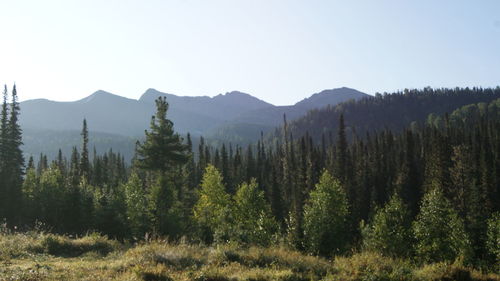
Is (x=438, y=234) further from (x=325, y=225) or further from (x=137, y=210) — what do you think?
(x=137, y=210)

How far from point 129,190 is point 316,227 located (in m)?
20.4

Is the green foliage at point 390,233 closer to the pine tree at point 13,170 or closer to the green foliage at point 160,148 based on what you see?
the green foliage at point 160,148

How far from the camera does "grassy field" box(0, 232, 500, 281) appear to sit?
34.8ft

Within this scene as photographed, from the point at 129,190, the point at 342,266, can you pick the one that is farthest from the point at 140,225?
the point at 342,266

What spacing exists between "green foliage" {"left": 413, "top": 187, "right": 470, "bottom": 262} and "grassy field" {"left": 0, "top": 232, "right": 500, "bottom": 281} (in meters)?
33.9

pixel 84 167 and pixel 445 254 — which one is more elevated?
pixel 84 167

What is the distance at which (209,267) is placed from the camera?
1150cm

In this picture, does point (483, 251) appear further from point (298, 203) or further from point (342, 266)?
point (342, 266)

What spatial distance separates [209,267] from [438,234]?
39.9m

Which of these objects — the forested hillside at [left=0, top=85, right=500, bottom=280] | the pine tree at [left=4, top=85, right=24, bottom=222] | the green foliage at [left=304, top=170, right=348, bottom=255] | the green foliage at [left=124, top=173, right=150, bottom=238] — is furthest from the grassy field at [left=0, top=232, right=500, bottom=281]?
the pine tree at [left=4, top=85, right=24, bottom=222]

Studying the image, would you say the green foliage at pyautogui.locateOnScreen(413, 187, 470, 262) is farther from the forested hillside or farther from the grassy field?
the grassy field

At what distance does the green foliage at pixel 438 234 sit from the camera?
42688mm

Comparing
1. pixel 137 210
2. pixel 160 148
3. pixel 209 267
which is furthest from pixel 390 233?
pixel 209 267

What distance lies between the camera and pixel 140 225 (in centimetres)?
3712
